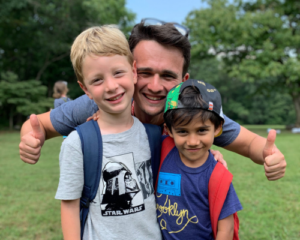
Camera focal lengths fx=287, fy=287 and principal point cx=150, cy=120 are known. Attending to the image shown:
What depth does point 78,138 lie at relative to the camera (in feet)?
4.91

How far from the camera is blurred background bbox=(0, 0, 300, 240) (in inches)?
169

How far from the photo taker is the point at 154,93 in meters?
2.03

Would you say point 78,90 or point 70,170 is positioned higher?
point 70,170

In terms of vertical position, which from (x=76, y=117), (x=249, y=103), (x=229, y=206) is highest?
(x=76, y=117)

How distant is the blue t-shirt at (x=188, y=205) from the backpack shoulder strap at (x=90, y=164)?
1.39 ft

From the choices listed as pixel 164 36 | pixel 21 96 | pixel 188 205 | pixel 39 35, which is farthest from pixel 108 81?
pixel 39 35

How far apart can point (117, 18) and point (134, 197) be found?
31.4m

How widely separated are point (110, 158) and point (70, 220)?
0.38 metres

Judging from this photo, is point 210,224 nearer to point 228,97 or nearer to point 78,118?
point 78,118

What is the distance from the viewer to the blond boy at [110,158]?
148 cm

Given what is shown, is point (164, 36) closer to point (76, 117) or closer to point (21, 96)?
point (76, 117)

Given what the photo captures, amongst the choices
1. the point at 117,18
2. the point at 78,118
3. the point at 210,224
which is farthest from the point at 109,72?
the point at 117,18

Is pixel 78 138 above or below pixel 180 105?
below

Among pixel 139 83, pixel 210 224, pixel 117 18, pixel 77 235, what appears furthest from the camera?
pixel 117 18
